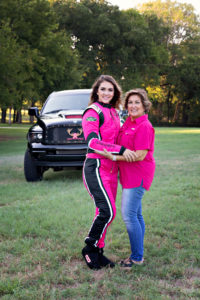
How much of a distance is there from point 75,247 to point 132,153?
59.4 inches

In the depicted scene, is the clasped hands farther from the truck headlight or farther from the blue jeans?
the truck headlight

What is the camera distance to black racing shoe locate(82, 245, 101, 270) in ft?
11.1

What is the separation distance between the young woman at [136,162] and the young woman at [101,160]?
11 cm

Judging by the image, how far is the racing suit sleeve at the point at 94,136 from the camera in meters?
3.07

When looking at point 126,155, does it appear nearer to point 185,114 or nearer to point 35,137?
point 35,137

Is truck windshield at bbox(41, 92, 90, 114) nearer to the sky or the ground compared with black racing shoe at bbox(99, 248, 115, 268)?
nearer to the sky

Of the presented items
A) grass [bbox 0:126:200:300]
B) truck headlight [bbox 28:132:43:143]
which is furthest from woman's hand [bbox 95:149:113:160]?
truck headlight [bbox 28:132:43:143]

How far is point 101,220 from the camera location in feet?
10.8

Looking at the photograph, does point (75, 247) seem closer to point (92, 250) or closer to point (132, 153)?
point (92, 250)

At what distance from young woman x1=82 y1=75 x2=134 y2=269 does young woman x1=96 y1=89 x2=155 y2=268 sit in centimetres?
11

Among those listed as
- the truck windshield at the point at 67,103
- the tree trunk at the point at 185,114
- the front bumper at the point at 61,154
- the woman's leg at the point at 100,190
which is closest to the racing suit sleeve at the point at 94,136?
the woman's leg at the point at 100,190

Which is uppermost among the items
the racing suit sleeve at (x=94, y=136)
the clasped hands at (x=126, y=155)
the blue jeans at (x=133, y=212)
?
the racing suit sleeve at (x=94, y=136)

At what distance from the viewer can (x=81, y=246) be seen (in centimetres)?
399

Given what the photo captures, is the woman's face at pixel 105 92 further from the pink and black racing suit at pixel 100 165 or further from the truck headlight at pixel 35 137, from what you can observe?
the truck headlight at pixel 35 137
